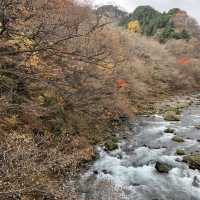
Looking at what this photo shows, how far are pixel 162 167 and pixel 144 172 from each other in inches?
35.2

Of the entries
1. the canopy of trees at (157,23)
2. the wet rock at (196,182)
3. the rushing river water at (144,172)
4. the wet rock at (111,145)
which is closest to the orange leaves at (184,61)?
the canopy of trees at (157,23)

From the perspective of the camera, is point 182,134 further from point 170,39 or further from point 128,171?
A: point 170,39

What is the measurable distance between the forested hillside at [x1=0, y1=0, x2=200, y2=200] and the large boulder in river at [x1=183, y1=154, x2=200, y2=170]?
13.6 feet

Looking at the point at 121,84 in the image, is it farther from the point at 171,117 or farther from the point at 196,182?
the point at 196,182

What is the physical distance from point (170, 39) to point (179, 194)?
5909 centimetres

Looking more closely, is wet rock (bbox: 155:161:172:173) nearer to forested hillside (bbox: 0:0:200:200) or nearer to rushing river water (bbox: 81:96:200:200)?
rushing river water (bbox: 81:96:200:200)

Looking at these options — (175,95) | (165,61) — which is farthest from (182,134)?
(165,61)

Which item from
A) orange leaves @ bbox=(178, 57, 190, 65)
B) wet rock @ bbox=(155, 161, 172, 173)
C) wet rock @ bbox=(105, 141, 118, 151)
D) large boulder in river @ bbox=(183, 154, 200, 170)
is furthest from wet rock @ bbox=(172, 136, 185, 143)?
orange leaves @ bbox=(178, 57, 190, 65)

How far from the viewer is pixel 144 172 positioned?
15.7 metres

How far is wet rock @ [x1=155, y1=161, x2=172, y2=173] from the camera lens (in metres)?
15.6

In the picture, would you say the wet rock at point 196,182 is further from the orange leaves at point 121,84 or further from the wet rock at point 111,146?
the orange leaves at point 121,84

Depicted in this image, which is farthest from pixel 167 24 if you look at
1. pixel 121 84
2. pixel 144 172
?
pixel 144 172

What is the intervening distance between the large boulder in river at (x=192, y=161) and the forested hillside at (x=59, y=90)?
4154mm

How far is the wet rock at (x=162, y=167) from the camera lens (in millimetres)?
15648
